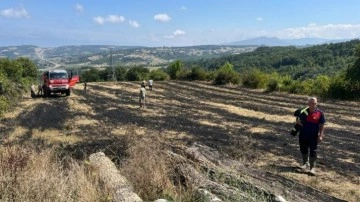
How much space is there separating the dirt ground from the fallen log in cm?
208

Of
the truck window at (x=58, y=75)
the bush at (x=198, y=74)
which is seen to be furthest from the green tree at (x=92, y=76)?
the truck window at (x=58, y=75)

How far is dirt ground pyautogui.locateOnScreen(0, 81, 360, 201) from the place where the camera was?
12.6m

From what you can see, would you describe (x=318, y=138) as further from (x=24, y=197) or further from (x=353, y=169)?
(x=24, y=197)

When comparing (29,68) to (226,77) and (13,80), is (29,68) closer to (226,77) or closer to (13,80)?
(13,80)

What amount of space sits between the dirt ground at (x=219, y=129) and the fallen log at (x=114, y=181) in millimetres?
2080

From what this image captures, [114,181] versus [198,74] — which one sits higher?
[114,181]

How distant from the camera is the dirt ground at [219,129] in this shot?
41.2ft

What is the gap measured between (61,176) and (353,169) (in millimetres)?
8156

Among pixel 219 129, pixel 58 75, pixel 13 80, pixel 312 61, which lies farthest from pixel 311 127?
pixel 312 61

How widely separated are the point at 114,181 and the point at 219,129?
1215 centimetres

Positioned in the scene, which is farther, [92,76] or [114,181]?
[92,76]

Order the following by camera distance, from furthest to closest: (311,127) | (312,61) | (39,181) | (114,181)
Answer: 1. (312,61)
2. (311,127)
3. (114,181)
4. (39,181)

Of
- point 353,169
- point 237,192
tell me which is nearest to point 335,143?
point 353,169

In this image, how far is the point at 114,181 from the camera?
805 cm
